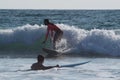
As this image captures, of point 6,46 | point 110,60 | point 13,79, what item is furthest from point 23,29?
point 13,79

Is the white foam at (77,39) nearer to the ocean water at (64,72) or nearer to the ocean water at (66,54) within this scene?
the ocean water at (66,54)

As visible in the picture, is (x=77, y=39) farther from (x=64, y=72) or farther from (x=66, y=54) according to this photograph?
(x=64, y=72)

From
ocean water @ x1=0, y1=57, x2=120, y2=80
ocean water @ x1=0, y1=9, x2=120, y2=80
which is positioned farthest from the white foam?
ocean water @ x1=0, y1=57, x2=120, y2=80

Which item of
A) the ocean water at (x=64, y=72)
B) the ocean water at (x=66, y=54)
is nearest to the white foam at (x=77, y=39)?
the ocean water at (x=66, y=54)

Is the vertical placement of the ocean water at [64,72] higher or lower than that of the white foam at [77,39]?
lower

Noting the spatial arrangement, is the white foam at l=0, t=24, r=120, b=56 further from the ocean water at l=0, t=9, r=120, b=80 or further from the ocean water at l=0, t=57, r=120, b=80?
the ocean water at l=0, t=57, r=120, b=80

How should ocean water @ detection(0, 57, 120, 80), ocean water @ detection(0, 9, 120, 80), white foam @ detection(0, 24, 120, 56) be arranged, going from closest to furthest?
ocean water @ detection(0, 57, 120, 80), ocean water @ detection(0, 9, 120, 80), white foam @ detection(0, 24, 120, 56)

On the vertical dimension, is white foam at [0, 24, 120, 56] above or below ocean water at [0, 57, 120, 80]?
above

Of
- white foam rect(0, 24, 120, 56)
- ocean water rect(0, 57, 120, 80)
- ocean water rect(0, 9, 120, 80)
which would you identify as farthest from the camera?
white foam rect(0, 24, 120, 56)

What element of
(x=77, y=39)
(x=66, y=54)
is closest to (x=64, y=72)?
(x=66, y=54)

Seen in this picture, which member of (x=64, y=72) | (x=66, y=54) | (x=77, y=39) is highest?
(x=77, y=39)

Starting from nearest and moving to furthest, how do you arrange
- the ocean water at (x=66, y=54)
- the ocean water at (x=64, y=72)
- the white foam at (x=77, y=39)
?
the ocean water at (x=64, y=72) → the ocean water at (x=66, y=54) → the white foam at (x=77, y=39)

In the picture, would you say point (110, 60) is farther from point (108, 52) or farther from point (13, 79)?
point (13, 79)

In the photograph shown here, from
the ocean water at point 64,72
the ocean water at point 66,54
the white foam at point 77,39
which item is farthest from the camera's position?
the white foam at point 77,39
